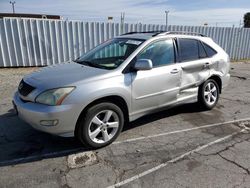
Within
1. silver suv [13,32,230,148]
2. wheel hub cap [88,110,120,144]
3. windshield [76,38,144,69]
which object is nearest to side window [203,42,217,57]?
silver suv [13,32,230,148]

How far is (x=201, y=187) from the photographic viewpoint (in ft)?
8.91

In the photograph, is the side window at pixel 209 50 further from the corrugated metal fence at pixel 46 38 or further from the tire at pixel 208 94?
the corrugated metal fence at pixel 46 38

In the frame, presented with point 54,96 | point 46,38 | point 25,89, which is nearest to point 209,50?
point 54,96

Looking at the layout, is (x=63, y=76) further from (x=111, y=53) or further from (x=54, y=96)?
(x=111, y=53)

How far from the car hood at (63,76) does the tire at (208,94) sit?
7.69 feet

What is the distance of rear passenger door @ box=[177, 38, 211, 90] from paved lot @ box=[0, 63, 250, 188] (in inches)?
30.8

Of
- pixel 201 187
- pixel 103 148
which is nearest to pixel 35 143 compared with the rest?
pixel 103 148

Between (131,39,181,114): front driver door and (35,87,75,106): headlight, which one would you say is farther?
(131,39,181,114): front driver door

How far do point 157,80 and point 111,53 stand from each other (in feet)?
Result: 3.47

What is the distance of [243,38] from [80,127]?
563 inches

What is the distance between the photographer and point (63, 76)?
3453 mm

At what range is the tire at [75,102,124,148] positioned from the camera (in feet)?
10.9

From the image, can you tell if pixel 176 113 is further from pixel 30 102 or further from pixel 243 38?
pixel 243 38

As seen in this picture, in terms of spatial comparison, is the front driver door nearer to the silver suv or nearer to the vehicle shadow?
the silver suv
